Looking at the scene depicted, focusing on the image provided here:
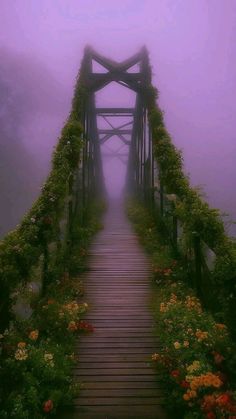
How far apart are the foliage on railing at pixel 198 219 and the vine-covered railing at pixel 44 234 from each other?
2447 mm

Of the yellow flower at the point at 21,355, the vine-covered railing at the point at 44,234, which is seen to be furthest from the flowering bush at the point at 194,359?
the vine-covered railing at the point at 44,234

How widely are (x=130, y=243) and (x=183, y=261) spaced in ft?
10.7

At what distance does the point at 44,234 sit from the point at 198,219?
2.73 metres

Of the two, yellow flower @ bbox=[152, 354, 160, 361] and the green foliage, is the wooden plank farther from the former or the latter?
yellow flower @ bbox=[152, 354, 160, 361]

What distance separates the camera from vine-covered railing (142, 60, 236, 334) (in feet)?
17.6

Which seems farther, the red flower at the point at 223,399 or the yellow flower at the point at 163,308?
the yellow flower at the point at 163,308

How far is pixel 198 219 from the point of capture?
23.1 ft

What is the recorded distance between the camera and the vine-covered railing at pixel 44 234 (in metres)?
5.79

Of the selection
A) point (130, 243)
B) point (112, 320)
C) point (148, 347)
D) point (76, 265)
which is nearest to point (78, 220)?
point (130, 243)

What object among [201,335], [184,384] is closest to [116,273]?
[201,335]

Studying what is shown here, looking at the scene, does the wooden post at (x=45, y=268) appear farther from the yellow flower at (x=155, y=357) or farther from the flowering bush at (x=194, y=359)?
the yellow flower at (x=155, y=357)

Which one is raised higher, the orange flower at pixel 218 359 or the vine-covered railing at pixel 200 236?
the vine-covered railing at pixel 200 236

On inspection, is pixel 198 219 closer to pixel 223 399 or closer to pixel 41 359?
pixel 223 399

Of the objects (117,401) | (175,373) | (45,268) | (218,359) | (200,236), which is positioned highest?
(200,236)
